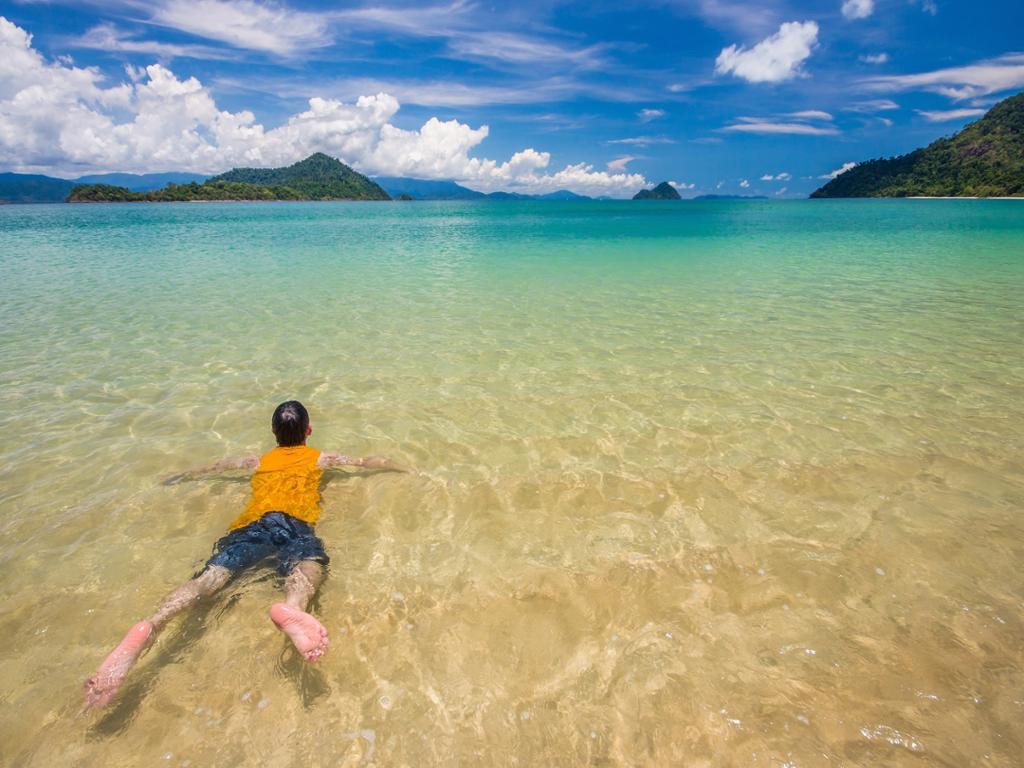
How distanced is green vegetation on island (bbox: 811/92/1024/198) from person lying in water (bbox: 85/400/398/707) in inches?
6925

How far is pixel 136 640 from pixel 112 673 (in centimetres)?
24

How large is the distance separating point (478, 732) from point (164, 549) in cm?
387

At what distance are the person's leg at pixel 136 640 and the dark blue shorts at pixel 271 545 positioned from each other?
0.19m

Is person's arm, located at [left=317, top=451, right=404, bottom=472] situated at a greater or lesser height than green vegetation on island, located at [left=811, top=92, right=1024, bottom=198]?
lesser

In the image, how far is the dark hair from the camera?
223 inches

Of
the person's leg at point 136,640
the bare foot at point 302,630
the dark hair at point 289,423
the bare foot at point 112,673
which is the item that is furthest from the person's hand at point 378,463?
the bare foot at point 112,673

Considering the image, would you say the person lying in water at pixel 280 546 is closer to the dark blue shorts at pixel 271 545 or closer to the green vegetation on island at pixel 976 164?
the dark blue shorts at pixel 271 545

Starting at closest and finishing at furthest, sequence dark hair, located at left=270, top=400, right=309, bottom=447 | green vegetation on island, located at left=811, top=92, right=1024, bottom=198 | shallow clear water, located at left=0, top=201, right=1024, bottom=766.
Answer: shallow clear water, located at left=0, top=201, right=1024, bottom=766
dark hair, located at left=270, top=400, right=309, bottom=447
green vegetation on island, located at left=811, top=92, right=1024, bottom=198

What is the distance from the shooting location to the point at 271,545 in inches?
189

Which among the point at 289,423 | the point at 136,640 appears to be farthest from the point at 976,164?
the point at 136,640

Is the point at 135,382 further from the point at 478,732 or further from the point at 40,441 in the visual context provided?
the point at 478,732

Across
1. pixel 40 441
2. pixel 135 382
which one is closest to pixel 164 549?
pixel 40 441

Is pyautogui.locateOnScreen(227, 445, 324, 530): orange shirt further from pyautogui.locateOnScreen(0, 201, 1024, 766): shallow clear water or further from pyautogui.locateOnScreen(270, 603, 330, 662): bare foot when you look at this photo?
pyautogui.locateOnScreen(270, 603, 330, 662): bare foot

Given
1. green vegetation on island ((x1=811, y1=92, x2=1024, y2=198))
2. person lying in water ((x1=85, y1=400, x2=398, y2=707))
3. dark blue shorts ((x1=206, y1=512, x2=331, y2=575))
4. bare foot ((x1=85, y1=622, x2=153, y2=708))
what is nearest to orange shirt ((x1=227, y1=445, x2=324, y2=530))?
person lying in water ((x1=85, y1=400, x2=398, y2=707))
